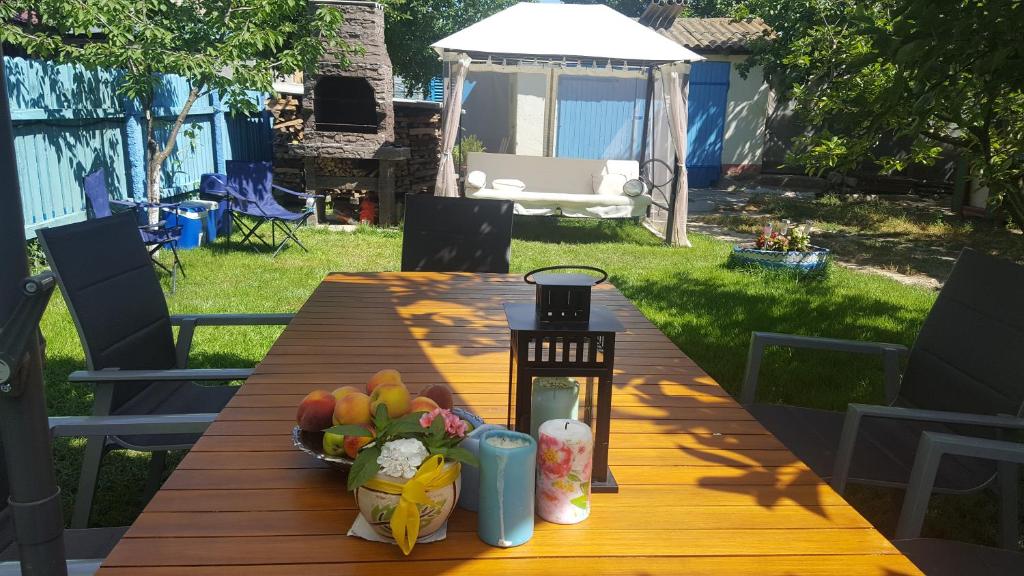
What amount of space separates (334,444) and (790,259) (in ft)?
19.1

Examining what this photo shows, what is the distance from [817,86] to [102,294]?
11.5 m

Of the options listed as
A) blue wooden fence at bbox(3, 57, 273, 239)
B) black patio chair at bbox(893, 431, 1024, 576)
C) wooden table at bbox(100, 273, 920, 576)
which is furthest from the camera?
blue wooden fence at bbox(3, 57, 273, 239)

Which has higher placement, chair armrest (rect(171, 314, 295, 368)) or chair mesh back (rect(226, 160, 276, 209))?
chair armrest (rect(171, 314, 295, 368))

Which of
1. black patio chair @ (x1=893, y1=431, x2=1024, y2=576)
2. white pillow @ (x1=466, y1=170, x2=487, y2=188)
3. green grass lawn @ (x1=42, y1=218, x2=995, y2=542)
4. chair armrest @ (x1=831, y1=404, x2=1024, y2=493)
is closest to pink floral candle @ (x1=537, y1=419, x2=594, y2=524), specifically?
black patio chair @ (x1=893, y1=431, x2=1024, y2=576)

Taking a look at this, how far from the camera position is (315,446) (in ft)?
4.53

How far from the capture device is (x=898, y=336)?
4695mm

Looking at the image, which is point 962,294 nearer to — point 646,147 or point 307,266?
point 307,266

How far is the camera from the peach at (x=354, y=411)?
127 cm

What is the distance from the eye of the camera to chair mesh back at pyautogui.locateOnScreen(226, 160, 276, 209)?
7492 mm

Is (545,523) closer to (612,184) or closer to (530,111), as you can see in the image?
(612,184)

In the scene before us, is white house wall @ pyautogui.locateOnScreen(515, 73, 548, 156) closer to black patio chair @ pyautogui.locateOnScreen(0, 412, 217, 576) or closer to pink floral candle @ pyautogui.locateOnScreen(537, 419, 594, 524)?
black patio chair @ pyautogui.locateOnScreen(0, 412, 217, 576)

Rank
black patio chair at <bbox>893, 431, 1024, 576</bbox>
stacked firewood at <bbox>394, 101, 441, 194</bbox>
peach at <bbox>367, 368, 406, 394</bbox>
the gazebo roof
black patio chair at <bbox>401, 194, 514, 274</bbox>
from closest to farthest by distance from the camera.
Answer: peach at <bbox>367, 368, 406, 394</bbox>, black patio chair at <bbox>893, 431, 1024, 576</bbox>, black patio chair at <bbox>401, 194, 514, 274</bbox>, the gazebo roof, stacked firewood at <bbox>394, 101, 441, 194</bbox>

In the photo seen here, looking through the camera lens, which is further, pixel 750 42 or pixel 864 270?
pixel 750 42

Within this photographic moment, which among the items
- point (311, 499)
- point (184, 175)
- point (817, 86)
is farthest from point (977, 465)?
point (817, 86)
